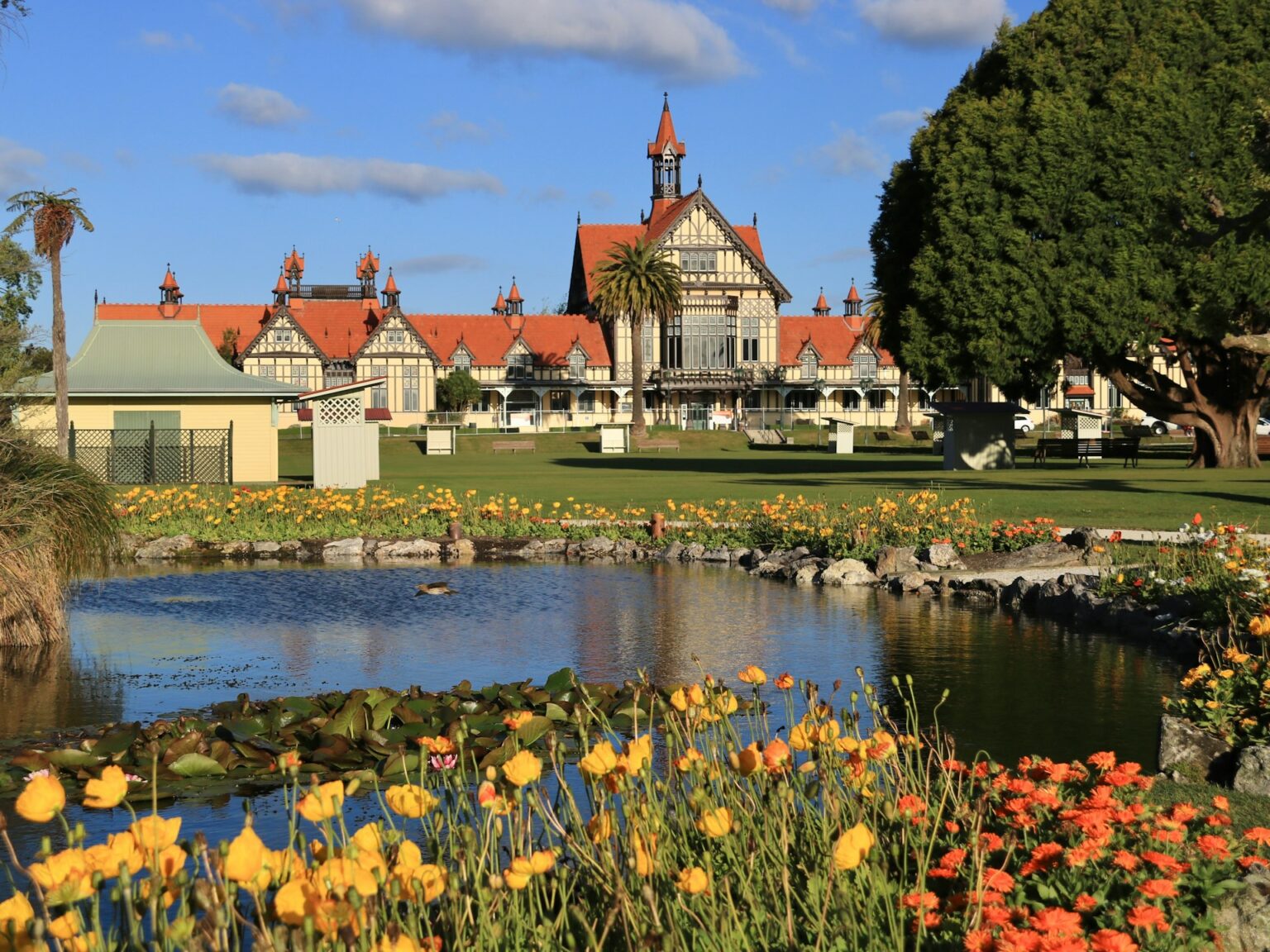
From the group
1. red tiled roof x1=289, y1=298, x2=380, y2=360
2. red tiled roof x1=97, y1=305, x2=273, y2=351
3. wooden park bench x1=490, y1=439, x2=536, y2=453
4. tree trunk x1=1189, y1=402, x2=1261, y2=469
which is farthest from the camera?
red tiled roof x1=97, y1=305, x2=273, y2=351

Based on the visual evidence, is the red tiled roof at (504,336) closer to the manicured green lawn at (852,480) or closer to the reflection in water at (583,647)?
the manicured green lawn at (852,480)

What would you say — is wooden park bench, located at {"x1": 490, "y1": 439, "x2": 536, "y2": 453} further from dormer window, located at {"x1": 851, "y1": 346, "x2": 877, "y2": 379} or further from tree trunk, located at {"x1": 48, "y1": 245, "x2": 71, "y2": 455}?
dormer window, located at {"x1": 851, "y1": 346, "x2": 877, "y2": 379}

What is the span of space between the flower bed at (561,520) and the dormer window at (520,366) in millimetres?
64289

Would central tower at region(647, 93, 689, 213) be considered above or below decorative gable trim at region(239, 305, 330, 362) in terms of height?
above

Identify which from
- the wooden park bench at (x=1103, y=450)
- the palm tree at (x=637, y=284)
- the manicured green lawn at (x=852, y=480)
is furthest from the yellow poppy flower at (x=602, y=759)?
the palm tree at (x=637, y=284)

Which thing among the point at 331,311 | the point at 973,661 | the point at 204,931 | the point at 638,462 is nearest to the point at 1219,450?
the point at 638,462

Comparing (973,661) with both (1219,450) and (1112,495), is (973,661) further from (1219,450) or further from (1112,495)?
(1219,450)

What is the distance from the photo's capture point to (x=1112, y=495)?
2941 centimetres

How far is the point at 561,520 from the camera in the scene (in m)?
23.2

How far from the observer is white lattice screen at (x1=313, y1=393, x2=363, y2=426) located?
1438 inches

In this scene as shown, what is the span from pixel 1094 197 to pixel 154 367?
28.0 m

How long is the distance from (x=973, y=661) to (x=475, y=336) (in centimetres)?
8259

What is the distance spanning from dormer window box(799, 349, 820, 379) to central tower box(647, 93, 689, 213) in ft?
45.8

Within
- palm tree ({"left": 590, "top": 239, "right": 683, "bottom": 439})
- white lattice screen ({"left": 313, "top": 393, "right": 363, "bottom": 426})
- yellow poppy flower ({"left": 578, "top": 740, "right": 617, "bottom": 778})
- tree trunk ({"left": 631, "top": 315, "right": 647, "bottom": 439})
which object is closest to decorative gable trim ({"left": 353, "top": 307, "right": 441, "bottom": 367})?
palm tree ({"left": 590, "top": 239, "right": 683, "bottom": 439})
